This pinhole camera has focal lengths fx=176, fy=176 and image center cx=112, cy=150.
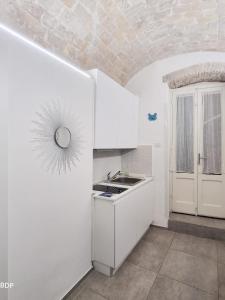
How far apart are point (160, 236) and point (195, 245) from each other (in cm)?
51

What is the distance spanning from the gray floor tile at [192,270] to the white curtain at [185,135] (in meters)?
1.53

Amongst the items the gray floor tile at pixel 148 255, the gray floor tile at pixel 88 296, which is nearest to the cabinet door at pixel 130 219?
the gray floor tile at pixel 148 255

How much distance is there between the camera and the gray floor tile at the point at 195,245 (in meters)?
2.36

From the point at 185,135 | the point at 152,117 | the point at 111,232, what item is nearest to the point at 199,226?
the point at 185,135

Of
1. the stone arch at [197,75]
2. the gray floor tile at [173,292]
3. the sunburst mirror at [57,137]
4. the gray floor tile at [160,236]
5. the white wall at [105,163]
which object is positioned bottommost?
the gray floor tile at [173,292]

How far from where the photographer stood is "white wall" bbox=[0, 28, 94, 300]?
119 cm

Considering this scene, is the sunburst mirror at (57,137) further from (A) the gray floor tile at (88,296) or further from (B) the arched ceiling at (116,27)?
(A) the gray floor tile at (88,296)

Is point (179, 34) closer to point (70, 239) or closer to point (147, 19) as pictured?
point (147, 19)

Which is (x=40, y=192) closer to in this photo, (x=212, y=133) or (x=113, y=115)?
(x=113, y=115)

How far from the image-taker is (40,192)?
4.53 feet

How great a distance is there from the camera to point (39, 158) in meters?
1.37

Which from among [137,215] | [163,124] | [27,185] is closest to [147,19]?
[163,124]

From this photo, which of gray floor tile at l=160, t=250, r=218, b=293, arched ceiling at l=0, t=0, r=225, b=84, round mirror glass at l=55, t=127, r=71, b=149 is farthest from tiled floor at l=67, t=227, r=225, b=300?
arched ceiling at l=0, t=0, r=225, b=84

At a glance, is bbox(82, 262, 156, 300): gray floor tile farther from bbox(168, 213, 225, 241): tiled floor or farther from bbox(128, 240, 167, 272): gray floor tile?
bbox(168, 213, 225, 241): tiled floor
